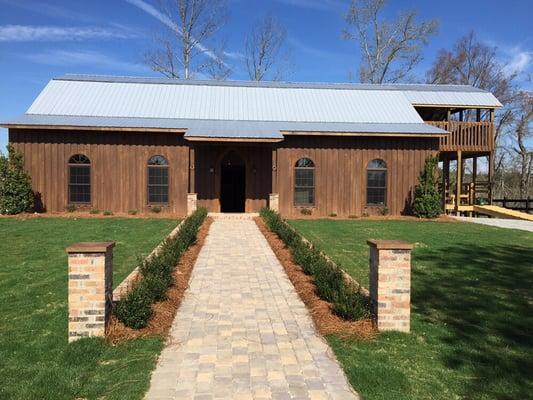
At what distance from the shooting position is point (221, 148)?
18.2 m

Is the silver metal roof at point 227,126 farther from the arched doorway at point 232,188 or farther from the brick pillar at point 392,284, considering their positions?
the brick pillar at point 392,284

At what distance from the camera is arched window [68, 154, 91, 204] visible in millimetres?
17141

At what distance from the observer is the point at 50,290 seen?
6.21 metres

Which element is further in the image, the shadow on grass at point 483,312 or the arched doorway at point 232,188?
the arched doorway at point 232,188

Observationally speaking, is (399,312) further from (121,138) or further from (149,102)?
(149,102)

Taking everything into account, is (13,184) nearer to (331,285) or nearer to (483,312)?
(331,285)

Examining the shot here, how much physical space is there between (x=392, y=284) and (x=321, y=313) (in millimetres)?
1034

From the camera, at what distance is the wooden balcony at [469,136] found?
66.2 ft

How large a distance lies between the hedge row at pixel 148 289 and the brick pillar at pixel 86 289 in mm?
343

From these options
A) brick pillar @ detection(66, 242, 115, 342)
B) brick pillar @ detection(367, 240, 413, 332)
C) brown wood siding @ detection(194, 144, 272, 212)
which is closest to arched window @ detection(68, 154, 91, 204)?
brown wood siding @ detection(194, 144, 272, 212)

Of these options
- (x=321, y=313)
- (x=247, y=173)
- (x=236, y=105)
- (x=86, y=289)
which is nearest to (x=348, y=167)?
(x=247, y=173)

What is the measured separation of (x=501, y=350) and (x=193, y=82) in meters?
18.9

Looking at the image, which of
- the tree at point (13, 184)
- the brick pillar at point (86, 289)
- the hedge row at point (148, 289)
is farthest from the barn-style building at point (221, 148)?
the brick pillar at point (86, 289)

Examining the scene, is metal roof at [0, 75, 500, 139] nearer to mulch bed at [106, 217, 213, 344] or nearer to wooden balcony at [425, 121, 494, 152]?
Answer: wooden balcony at [425, 121, 494, 152]
